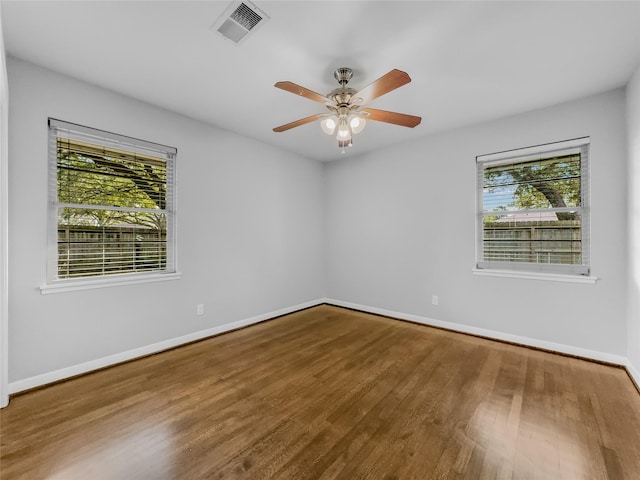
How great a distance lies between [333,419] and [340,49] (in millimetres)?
2641

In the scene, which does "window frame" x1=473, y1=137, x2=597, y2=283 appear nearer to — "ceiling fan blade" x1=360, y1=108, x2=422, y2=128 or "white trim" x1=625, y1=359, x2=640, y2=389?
"white trim" x1=625, y1=359, x2=640, y2=389

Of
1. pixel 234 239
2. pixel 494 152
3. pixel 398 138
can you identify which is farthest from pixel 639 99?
pixel 234 239

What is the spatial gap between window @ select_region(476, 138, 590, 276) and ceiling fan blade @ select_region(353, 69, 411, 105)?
2.11m

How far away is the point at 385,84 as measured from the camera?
6.37ft

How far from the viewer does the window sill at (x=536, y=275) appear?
2.86 metres

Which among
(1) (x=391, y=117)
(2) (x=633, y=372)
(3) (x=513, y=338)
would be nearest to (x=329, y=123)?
(1) (x=391, y=117)

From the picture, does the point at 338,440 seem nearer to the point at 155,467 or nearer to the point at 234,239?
the point at 155,467

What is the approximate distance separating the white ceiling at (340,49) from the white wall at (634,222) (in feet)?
0.86

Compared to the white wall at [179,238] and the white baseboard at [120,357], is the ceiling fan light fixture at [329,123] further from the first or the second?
the white baseboard at [120,357]

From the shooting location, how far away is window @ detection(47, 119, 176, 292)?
8.18ft

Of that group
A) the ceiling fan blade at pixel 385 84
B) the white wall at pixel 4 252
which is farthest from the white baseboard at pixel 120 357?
the ceiling fan blade at pixel 385 84

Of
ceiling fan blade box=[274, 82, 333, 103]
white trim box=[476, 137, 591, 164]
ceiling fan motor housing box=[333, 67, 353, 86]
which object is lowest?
white trim box=[476, 137, 591, 164]

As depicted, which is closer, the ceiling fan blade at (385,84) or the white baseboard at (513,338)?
the ceiling fan blade at (385,84)

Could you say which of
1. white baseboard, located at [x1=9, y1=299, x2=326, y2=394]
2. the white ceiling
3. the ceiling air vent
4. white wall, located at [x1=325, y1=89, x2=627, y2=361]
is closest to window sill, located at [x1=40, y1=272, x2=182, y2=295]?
white baseboard, located at [x1=9, y1=299, x2=326, y2=394]
